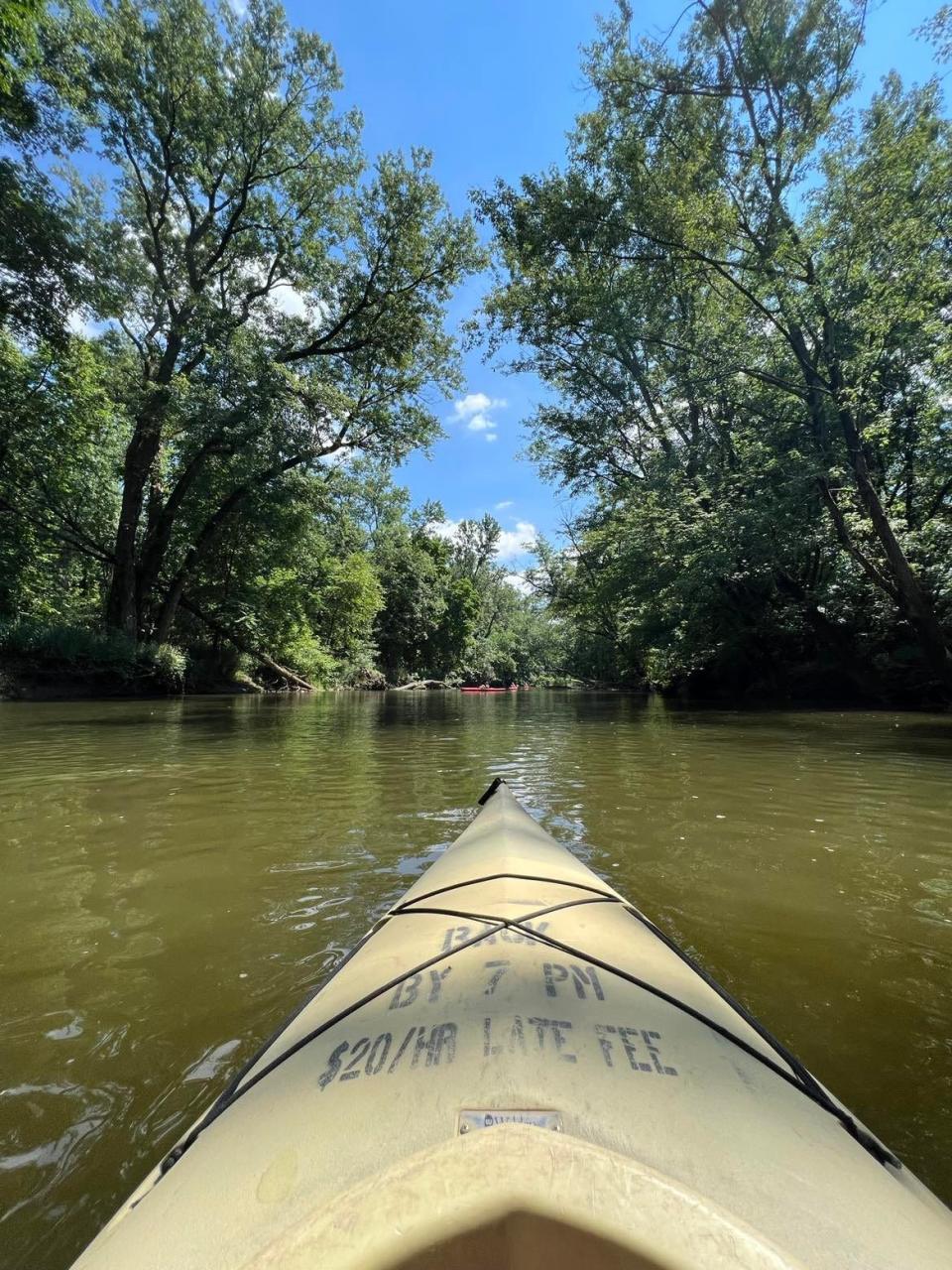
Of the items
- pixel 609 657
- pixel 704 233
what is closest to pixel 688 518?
pixel 704 233

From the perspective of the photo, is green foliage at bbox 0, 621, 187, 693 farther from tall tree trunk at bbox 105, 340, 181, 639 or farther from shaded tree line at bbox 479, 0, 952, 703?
shaded tree line at bbox 479, 0, 952, 703

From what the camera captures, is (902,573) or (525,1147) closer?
(525,1147)

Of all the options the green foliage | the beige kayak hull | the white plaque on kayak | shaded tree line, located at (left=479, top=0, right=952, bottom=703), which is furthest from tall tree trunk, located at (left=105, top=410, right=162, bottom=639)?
the white plaque on kayak

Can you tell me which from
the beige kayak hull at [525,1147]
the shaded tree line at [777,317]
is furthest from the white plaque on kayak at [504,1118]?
the shaded tree line at [777,317]

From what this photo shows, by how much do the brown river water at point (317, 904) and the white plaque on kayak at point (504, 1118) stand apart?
3.12ft

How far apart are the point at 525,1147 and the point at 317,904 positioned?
2.39m

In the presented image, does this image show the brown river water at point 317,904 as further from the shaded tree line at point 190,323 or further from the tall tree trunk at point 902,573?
the shaded tree line at point 190,323

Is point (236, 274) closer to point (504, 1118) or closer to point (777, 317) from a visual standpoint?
point (777, 317)

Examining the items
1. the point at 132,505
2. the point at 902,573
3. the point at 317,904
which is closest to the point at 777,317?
the point at 902,573

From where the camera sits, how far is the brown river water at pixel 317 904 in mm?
1604

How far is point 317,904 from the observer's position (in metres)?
2.96

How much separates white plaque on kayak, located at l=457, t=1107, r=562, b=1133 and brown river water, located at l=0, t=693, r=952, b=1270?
0.95 m

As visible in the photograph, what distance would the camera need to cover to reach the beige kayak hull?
2.36ft

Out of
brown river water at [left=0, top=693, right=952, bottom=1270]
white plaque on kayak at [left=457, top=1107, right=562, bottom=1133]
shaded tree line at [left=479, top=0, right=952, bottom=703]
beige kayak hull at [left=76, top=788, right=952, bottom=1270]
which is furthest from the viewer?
shaded tree line at [left=479, top=0, right=952, bottom=703]
